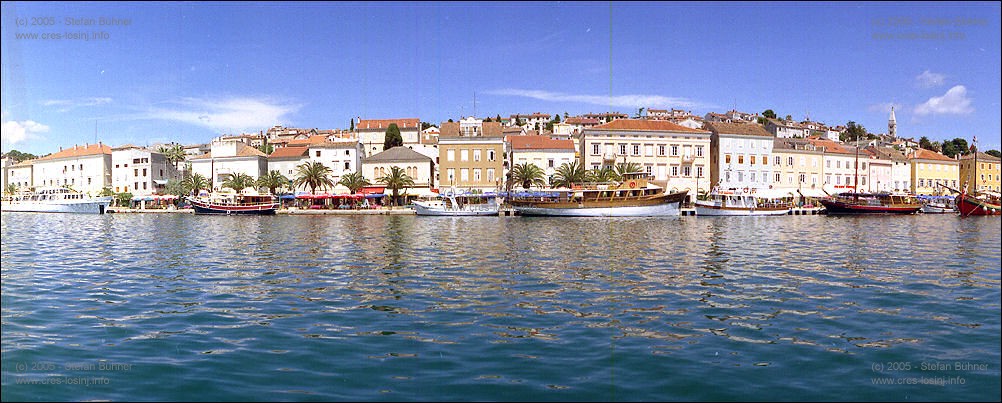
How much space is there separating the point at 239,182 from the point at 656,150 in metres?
47.9

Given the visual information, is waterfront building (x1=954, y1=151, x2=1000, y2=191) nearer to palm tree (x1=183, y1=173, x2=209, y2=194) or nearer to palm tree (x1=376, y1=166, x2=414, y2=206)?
palm tree (x1=376, y1=166, x2=414, y2=206)

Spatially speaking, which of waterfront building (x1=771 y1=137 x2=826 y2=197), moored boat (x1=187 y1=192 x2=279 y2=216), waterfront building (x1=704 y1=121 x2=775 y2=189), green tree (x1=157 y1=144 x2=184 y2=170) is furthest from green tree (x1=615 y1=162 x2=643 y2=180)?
green tree (x1=157 y1=144 x2=184 y2=170)

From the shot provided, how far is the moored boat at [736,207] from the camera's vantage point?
58.8 meters

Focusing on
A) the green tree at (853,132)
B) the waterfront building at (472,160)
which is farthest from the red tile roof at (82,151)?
the green tree at (853,132)

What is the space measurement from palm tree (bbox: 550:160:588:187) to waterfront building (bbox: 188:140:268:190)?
36.2 m

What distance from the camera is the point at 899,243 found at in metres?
27.3

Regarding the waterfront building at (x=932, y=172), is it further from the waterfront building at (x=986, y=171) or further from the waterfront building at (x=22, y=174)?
the waterfront building at (x=22, y=174)

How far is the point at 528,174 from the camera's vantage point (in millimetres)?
70438

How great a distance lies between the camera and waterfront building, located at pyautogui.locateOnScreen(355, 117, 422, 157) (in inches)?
3780

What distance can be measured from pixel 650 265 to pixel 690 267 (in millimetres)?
Result: 1174

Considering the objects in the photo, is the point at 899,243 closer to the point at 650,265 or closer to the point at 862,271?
the point at 862,271

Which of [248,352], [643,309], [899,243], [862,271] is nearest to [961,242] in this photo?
[899,243]

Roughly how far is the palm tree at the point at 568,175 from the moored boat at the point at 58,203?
4760 centimetres

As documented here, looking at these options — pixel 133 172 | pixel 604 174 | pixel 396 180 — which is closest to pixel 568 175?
pixel 604 174
